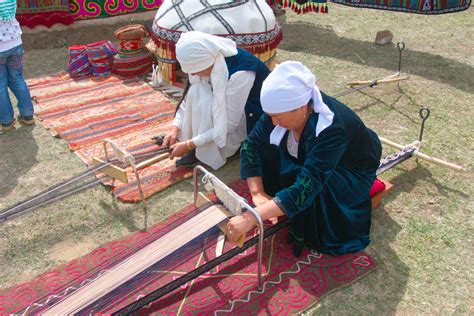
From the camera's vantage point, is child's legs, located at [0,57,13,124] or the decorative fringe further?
the decorative fringe

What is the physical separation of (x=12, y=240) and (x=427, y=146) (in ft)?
11.8

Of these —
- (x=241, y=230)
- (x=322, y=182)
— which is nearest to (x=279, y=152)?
(x=322, y=182)

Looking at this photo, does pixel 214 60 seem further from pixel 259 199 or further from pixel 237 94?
pixel 259 199

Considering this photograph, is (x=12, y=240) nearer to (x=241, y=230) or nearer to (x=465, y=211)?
(x=241, y=230)

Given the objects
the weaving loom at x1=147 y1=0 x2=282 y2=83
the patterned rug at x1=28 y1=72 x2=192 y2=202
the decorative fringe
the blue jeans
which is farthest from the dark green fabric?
the decorative fringe

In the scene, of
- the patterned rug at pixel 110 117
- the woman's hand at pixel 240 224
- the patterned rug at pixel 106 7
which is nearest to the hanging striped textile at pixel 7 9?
the patterned rug at pixel 110 117

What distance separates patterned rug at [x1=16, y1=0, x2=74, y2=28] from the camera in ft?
22.4

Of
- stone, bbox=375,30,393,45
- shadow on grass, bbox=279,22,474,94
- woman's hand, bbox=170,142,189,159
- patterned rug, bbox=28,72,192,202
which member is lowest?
Result: patterned rug, bbox=28,72,192,202

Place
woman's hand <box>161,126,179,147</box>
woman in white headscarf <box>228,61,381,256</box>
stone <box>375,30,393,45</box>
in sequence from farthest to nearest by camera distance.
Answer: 1. stone <box>375,30,393,45</box>
2. woman's hand <box>161,126,179,147</box>
3. woman in white headscarf <box>228,61,381,256</box>

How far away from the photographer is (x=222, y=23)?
4754 mm

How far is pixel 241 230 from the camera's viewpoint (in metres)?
2.32

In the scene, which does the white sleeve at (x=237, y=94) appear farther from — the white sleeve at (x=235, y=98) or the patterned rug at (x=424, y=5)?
the patterned rug at (x=424, y=5)

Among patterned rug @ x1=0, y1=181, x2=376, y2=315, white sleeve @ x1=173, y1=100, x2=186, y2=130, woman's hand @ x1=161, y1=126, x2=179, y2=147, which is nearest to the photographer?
patterned rug @ x1=0, y1=181, x2=376, y2=315

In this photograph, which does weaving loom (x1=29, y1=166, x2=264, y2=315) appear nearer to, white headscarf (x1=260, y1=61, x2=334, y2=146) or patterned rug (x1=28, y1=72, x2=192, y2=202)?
white headscarf (x1=260, y1=61, x2=334, y2=146)
